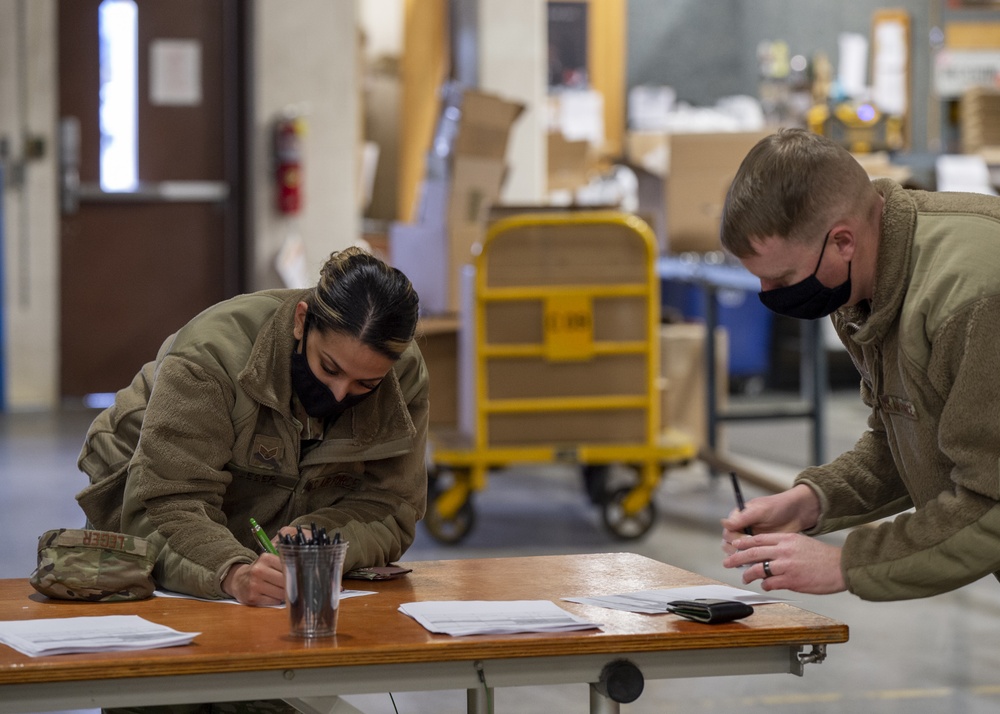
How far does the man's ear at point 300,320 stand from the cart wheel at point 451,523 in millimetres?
3078

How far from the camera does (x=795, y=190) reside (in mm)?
1663

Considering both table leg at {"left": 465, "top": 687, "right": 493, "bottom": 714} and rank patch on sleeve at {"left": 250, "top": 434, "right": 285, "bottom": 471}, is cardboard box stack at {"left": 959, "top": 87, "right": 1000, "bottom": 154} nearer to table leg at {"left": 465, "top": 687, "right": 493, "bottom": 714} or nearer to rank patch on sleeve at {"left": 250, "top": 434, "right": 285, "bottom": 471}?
rank patch on sleeve at {"left": 250, "top": 434, "right": 285, "bottom": 471}

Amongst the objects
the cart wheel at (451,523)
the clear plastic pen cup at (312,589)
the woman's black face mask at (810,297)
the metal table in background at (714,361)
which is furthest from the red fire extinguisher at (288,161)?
the clear plastic pen cup at (312,589)

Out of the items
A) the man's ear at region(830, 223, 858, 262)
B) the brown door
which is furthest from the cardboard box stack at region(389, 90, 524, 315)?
the man's ear at region(830, 223, 858, 262)

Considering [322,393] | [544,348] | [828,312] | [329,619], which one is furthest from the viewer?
[544,348]

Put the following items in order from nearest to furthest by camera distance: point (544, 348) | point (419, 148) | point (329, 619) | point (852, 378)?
point (329, 619) → point (544, 348) → point (419, 148) → point (852, 378)

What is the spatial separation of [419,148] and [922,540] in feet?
26.1

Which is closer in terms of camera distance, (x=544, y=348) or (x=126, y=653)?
(x=126, y=653)

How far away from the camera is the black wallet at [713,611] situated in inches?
68.0

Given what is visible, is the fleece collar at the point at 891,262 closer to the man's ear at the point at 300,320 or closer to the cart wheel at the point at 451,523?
the man's ear at the point at 300,320

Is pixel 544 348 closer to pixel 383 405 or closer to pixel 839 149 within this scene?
pixel 383 405

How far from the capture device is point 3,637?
1604mm

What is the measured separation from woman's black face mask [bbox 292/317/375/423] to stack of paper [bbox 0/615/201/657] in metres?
0.49

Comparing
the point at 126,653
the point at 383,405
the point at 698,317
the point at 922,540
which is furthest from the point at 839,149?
the point at 698,317
